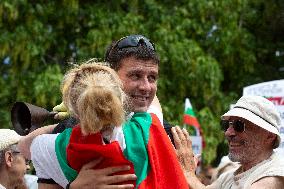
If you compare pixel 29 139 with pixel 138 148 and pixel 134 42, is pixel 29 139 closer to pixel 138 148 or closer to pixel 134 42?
pixel 138 148

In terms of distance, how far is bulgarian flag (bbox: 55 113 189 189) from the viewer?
3.75 metres

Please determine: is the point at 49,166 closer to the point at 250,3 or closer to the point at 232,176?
the point at 232,176

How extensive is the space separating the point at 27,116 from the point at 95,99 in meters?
0.92

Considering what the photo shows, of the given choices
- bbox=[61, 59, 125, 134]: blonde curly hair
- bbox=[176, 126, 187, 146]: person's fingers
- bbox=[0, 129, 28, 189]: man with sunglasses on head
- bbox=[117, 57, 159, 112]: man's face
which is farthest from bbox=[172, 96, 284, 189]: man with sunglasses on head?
bbox=[0, 129, 28, 189]: man with sunglasses on head

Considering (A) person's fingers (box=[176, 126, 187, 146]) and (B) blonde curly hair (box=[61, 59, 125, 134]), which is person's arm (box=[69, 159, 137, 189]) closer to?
(B) blonde curly hair (box=[61, 59, 125, 134])

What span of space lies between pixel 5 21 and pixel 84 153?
10.1 m

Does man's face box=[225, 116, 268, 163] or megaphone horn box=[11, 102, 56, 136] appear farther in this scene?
man's face box=[225, 116, 268, 163]

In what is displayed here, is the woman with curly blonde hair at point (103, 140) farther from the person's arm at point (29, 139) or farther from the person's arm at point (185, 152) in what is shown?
the person's arm at point (185, 152)


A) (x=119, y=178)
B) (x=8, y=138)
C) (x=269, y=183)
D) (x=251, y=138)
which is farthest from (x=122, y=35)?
(x=119, y=178)

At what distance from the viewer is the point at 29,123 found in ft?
14.5

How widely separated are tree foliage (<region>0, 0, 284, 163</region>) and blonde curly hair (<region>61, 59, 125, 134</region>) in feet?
29.7

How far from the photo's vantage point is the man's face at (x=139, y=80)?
4309mm

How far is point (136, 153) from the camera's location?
12.6 ft

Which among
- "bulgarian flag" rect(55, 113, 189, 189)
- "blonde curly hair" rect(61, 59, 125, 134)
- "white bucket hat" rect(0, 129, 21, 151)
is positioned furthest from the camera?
"white bucket hat" rect(0, 129, 21, 151)
